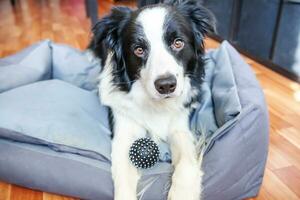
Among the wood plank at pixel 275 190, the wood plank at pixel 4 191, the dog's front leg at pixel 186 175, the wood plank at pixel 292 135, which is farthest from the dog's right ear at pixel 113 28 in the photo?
the wood plank at pixel 292 135

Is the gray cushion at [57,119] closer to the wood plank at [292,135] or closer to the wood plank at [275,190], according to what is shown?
the wood plank at [275,190]

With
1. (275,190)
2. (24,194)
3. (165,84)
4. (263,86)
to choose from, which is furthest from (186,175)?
(263,86)

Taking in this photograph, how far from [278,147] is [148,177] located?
0.89 metres

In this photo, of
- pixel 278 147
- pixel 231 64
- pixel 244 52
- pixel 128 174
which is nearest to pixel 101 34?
pixel 128 174

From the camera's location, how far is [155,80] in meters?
1.23

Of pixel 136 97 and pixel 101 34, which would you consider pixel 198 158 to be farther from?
pixel 101 34

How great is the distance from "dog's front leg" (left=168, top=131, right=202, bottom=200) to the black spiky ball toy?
96mm

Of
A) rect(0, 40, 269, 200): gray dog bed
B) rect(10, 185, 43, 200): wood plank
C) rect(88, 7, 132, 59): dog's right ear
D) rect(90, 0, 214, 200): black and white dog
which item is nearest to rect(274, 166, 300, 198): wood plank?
rect(0, 40, 269, 200): gray dog bed

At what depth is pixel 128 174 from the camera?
1327mm

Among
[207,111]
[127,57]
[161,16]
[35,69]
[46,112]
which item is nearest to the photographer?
[161,16]

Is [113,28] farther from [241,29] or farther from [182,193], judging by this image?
[241,29]

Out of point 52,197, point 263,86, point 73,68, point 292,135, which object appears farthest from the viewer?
point 263,86

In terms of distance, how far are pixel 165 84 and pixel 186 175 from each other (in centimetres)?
38

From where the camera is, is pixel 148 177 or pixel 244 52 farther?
pixel 244 52
